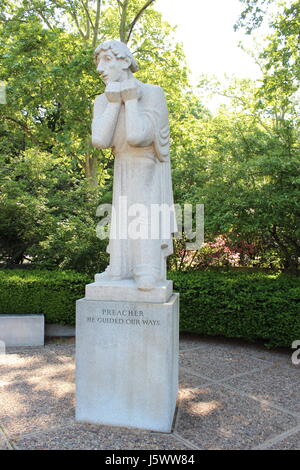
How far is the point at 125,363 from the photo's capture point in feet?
11.2

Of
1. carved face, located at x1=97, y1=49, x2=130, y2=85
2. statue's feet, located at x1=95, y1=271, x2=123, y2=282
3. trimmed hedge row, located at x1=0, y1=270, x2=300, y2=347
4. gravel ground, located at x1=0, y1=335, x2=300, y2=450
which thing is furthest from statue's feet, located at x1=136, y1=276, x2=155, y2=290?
trimmed hedge row, located at x1=0, y1=270, x2=300, y2=347

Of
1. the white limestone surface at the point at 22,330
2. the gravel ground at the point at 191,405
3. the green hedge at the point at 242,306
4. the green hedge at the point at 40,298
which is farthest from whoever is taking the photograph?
the green hedge at the point at 40,298

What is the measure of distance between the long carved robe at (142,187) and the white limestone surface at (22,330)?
10.6ft

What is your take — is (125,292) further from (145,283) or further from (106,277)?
(106,277)

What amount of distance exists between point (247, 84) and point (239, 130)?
40.3 ft

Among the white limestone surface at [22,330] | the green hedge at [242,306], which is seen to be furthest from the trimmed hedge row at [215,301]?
the white limestone surface at [22,330]

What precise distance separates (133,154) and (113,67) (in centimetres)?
84

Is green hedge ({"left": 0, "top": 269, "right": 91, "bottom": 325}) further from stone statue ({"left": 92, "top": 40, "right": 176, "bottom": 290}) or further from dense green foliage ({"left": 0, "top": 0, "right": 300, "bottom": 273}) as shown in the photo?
stone statue ({"left": 92, "top": 40, "right": 176, "bottom": 290})

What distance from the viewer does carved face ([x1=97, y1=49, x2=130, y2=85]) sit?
351 cm

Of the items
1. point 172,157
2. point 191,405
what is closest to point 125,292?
point 191,405

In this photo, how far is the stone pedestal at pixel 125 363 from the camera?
333 cm

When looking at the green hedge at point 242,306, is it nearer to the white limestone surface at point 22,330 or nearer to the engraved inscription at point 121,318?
the white limestone surface at point 22,330
